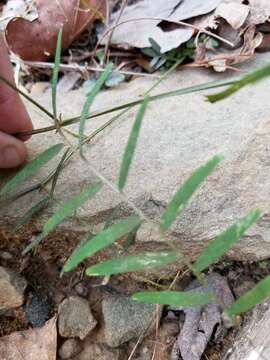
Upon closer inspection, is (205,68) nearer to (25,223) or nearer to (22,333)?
(25,223)

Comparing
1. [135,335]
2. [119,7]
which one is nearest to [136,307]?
Answer: [135,335]

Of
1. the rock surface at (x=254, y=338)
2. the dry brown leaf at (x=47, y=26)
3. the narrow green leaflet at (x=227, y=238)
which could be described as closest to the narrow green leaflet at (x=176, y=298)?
the narrow green leaflet at (x=227, y=238)

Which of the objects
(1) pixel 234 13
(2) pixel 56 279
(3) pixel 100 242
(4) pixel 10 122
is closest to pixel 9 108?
(4) pixel 10 122

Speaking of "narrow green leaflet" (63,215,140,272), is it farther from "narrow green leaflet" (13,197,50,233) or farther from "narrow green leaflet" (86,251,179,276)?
"narrow green leaflet" (13,197,50,233)

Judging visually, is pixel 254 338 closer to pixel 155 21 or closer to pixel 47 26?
pixel 155 21

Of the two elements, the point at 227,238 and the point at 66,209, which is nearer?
the point at 227,238

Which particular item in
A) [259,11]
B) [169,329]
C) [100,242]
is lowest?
[169,329]

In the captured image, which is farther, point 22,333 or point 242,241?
point 22,333
